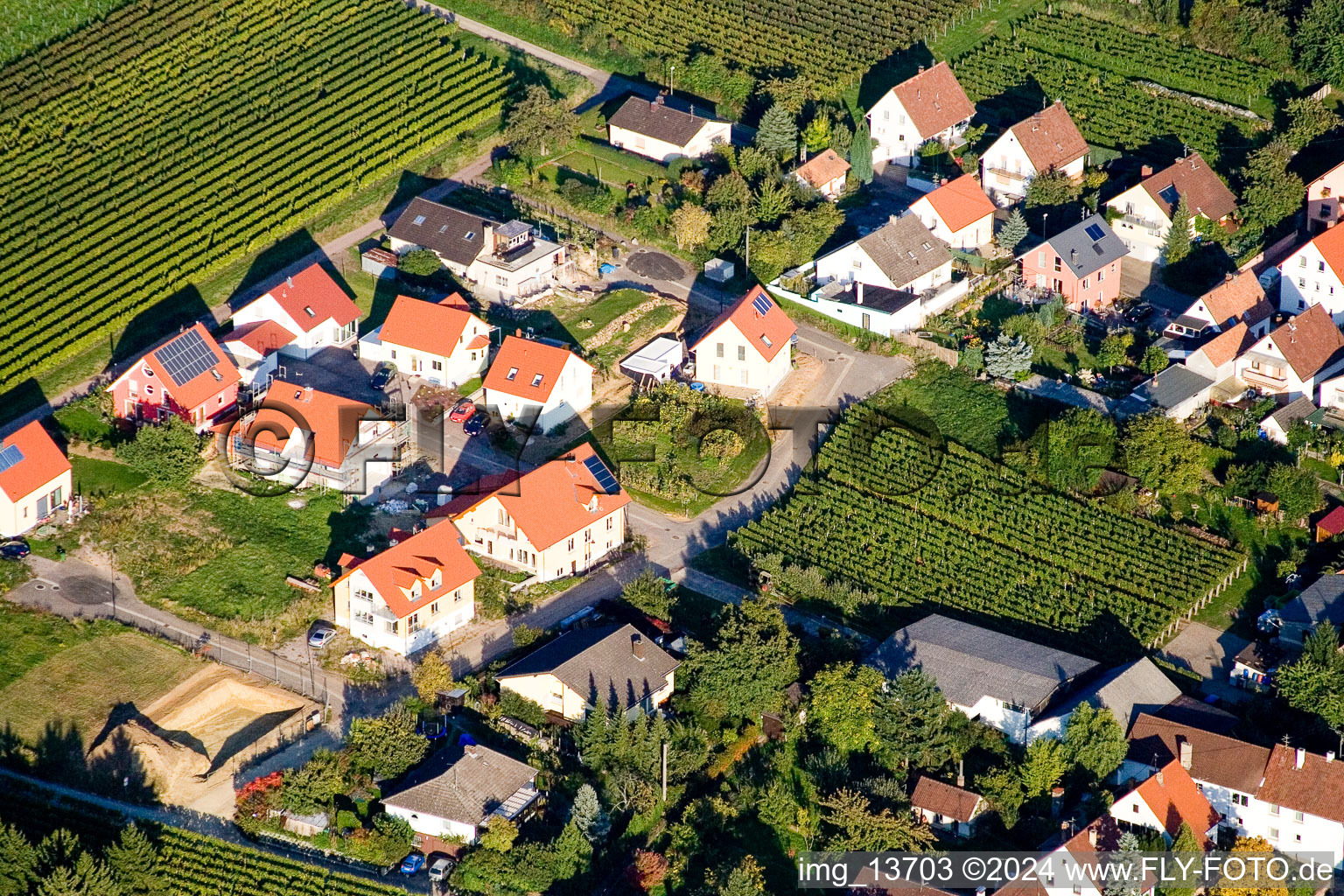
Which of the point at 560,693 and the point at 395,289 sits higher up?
the point at 395,289

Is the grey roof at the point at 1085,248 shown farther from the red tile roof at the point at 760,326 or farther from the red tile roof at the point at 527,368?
the red tile roof at the point at 527,368

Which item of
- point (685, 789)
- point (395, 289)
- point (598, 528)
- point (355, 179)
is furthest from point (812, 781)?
point (355, 179)

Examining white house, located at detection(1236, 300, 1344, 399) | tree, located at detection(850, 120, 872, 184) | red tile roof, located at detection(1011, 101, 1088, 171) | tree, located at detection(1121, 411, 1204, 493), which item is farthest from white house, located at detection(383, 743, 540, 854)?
red tile roof, located at detection(1011, 101, 1088, 171)

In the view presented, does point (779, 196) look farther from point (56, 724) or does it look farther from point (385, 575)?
point (56, 724)

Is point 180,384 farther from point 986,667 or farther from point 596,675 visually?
point 986,667

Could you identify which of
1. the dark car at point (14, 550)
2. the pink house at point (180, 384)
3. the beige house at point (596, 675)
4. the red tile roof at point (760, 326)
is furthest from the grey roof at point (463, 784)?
the red tile roof at point (760, 326)
